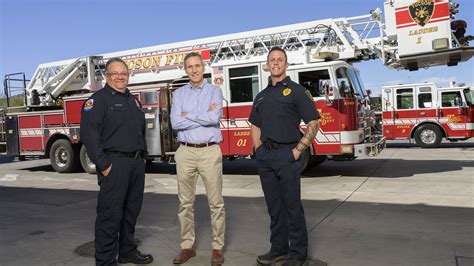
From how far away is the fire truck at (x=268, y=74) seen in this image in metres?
8.80

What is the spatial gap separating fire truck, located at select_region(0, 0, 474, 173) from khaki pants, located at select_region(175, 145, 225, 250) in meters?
5.24

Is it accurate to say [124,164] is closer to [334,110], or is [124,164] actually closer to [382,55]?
[334,110]

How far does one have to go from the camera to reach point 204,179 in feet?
12.9

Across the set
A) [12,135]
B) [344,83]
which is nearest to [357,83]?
[344,83]

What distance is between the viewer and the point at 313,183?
28.6 ft

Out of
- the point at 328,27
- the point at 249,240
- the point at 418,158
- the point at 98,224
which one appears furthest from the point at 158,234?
the point at 418,158

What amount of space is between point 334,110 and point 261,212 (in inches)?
137

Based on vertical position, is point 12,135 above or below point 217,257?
above

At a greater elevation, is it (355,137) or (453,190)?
(355,137)

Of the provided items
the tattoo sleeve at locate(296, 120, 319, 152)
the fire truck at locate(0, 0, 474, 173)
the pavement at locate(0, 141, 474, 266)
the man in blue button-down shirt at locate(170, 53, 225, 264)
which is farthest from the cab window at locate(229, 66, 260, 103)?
the tattoo sleeve at locate(296, 120, 319, 152)

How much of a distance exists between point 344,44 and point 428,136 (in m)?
8.05

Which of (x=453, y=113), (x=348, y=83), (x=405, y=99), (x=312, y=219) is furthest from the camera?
(x=405, y=99)

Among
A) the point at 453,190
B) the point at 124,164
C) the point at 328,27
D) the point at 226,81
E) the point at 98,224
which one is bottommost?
the point at 453,190

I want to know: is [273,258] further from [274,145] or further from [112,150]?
[112,150]
